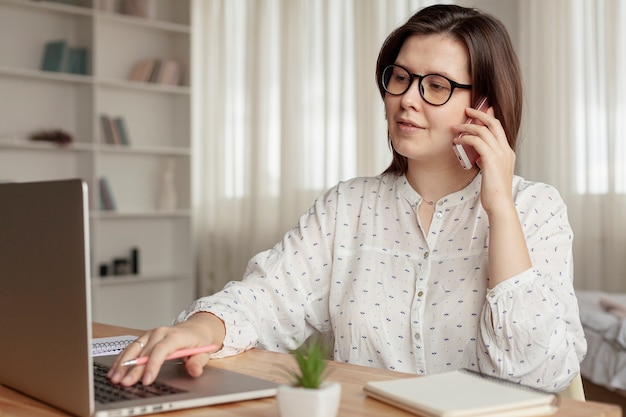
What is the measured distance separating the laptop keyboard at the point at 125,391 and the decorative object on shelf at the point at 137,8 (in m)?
4.61

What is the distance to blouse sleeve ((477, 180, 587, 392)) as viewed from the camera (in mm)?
1425

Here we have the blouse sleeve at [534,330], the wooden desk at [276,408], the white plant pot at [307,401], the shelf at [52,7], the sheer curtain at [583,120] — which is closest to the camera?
the white plant pot at [307,401]

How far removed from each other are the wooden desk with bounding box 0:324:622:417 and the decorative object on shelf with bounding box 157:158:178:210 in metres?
4.35

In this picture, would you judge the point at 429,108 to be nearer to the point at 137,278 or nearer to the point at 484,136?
the point at 484,136

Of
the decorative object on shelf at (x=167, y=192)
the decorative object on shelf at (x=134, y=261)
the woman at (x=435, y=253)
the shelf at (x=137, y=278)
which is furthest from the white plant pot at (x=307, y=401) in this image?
the decorative object on shelf at (x=167, y=192)

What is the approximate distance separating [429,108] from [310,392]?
898mm

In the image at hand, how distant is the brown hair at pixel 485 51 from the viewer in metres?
1.73

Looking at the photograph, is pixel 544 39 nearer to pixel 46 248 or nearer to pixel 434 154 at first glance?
pixel 434 154

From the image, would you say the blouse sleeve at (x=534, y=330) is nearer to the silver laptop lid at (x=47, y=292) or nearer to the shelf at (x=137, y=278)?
the silver laptop lid at (x=47, y=292)

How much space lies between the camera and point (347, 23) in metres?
5.04

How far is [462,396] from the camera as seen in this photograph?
1039mm

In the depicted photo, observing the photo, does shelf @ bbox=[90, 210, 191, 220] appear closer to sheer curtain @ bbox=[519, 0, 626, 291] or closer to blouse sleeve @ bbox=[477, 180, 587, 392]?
sheer curtain @ bbox=[519, 0, 626, 291]

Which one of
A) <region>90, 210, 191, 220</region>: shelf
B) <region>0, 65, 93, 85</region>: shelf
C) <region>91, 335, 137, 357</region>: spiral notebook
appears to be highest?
<region>0, 65, 93, 85</region>: shelf

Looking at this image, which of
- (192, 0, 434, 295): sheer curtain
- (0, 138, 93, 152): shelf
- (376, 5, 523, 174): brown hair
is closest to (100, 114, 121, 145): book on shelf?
(0, 138, 93, 152): shelf
